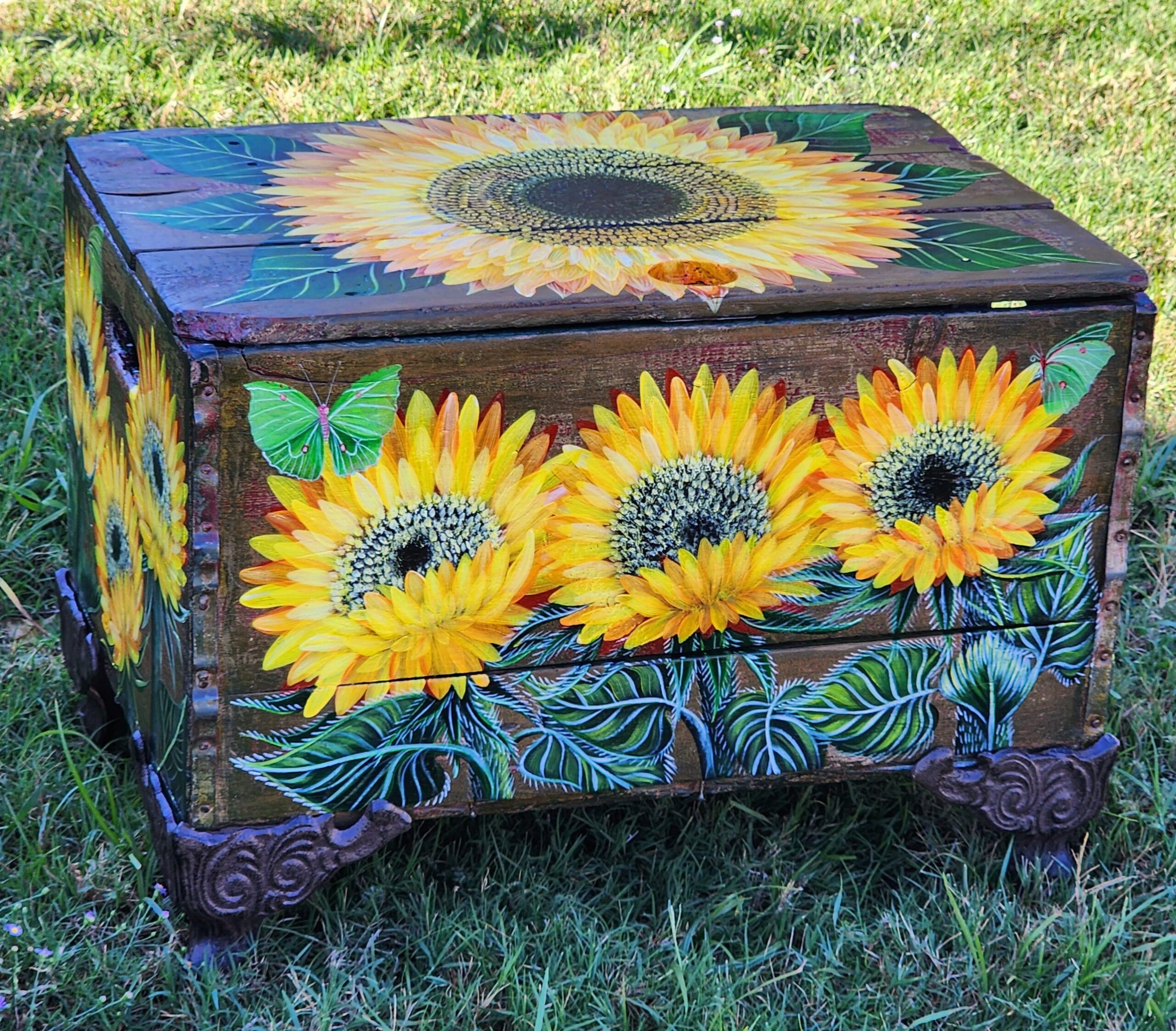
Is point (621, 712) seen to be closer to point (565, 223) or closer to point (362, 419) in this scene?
point (362, 419)

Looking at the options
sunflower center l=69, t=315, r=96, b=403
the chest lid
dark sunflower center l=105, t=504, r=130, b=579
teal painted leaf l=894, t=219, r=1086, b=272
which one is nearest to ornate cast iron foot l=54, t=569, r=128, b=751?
dark sunflower center l=105, t=504, r=130, b=579

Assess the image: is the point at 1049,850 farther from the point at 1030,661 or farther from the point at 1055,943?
the point at 1030,661

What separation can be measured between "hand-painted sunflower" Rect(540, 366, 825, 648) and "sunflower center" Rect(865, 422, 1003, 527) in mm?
77

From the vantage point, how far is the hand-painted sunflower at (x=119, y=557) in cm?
191

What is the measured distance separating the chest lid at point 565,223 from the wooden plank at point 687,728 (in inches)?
17.0

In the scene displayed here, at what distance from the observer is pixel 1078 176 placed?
11.9 feet

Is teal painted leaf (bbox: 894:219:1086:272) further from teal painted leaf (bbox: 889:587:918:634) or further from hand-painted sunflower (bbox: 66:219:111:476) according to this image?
hand-painted sunflower (bbox: 66:219:111:476)

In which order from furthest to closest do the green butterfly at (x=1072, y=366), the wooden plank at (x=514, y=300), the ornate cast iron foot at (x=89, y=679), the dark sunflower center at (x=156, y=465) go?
the ornate cast iron foot at (x=89, y=679), the green butterfly at (x=1072, y=366), the dark sunflower center at (x=156, y=465), the wooden plank at (x=514, y=300)

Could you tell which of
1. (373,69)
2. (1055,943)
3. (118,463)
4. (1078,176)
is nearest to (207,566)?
(118,463)

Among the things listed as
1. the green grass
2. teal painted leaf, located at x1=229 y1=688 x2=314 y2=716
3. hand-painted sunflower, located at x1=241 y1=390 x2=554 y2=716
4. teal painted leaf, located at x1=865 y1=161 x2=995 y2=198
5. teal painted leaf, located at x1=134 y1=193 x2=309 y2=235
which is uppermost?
teal painted leaf, located at x1=134 y1=193 x2=309 y2=235

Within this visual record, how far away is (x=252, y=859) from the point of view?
1.79 meters

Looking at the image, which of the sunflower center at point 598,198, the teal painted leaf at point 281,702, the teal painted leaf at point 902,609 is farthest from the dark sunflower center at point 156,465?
the teal painted leaf at point 902,609

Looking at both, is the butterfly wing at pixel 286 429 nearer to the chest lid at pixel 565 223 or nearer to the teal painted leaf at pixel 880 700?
the chest lid at pixel 565 223

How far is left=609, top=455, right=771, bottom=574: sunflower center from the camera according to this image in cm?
175
